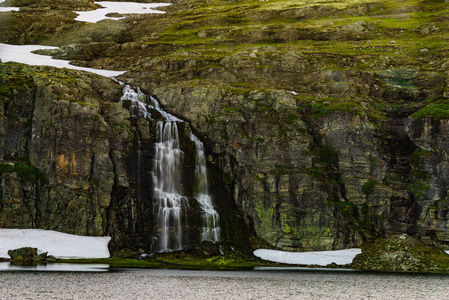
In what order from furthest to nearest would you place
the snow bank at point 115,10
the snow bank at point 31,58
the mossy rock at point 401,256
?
1. the snow bank at point 115,10
2. the snow bank at point 31,58
3. the mossy rock at point 401,256

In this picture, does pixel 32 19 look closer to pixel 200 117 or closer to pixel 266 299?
pixel 200 117

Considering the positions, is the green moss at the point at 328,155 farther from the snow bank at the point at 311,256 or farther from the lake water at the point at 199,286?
the lake water at the point at 199,286

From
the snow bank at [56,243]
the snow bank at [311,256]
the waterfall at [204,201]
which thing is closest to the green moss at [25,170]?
the snow bank at [56,243]

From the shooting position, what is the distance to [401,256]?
56.7 meters

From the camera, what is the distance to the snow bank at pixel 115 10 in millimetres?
130000

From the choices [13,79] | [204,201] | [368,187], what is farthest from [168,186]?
[368,187]

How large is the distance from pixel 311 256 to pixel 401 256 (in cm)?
1198

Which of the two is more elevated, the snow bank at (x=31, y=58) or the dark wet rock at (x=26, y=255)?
the snow bank at (x=31, y=58)

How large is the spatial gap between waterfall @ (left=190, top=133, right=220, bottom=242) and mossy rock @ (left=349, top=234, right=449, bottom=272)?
19585 millimetres

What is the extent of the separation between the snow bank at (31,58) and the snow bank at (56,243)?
42.2 m

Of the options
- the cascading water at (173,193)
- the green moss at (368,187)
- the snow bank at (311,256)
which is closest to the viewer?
the cascading water at (173,193)

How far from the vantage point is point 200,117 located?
236 ft

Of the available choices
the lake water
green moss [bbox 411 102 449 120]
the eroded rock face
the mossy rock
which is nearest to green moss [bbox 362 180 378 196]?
the mossy rock

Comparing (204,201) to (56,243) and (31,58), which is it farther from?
(31,58)
